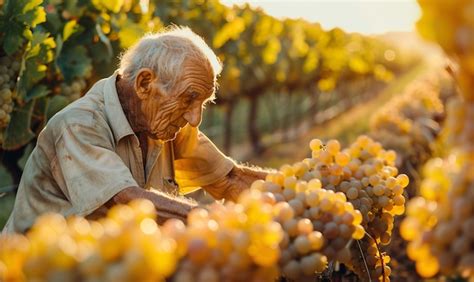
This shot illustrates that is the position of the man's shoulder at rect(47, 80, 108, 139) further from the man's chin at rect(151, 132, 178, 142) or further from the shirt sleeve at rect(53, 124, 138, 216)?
the man's chin at rect(151, 132, 178, 142)

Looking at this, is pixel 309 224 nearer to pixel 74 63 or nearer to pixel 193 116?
pixel 193 116

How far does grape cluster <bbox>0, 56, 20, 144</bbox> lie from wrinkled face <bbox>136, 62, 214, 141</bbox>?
4.52ft

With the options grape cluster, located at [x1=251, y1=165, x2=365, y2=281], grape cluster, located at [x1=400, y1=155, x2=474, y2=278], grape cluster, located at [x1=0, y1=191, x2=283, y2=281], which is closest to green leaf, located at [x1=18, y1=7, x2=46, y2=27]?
grape cluster, located at [x1=251, y1=165, x2=365, y2=281]

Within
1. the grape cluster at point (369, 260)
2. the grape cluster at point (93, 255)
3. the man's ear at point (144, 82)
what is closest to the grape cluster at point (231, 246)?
the grape cluster at point (93, 255)

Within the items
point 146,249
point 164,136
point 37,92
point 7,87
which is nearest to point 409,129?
point 37,92

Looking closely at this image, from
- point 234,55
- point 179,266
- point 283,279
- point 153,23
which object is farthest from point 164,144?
point 234,55

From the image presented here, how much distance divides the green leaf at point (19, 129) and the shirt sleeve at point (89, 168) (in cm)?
160

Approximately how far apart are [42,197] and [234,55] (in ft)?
27.2

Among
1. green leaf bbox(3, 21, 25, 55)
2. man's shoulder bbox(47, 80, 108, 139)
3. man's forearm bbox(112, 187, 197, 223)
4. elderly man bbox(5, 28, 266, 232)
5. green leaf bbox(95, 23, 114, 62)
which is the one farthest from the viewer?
green leaf bbox(95, 23, 114, 62)

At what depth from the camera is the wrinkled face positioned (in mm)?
3229

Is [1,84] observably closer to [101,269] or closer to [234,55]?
[101,269]

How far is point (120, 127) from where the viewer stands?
10.8 ft

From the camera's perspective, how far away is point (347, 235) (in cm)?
226

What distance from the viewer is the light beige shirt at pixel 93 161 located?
9.59 feet
